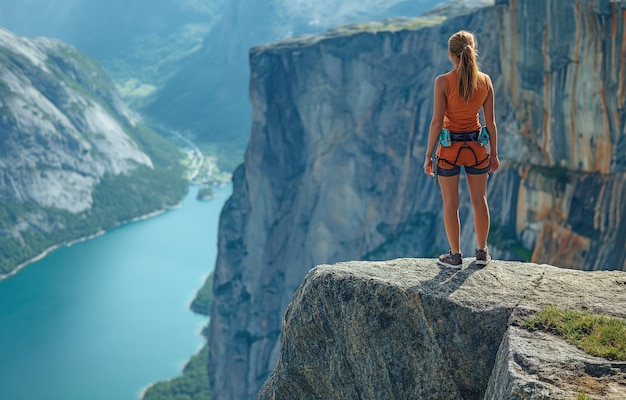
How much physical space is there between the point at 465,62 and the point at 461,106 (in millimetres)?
724

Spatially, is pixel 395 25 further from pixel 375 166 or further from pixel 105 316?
pixel 105 316

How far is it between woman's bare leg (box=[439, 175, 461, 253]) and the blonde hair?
1.45 metres

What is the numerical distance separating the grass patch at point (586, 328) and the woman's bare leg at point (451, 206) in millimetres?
2323

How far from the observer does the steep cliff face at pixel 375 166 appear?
43.0m

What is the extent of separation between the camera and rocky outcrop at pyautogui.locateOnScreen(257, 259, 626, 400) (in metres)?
10.6

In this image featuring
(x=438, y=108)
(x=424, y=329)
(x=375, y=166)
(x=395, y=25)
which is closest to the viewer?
(x=424, y=329)

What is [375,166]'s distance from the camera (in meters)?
82.6

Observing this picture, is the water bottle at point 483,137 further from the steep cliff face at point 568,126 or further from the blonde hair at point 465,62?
the steep cliff face at point 568,126

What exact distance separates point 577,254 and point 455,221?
31.5m

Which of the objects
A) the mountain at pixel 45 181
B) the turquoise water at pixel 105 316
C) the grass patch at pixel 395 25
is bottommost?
the turquoise water at pixel 105 316

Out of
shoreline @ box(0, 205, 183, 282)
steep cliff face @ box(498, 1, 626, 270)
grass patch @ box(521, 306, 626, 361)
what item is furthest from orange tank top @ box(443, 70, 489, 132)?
shoreline @ box(0, 205, 183, 282)

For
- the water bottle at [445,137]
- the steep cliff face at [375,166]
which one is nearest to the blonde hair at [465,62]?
the water bottle at [445,137]

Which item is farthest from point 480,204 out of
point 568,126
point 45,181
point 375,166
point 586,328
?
point 45,181

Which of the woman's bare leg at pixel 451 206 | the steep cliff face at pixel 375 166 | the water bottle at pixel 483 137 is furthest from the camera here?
the steep cliff face at pixel 375 166
